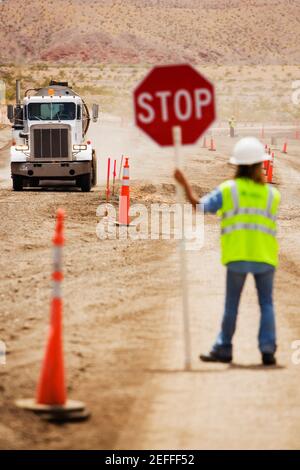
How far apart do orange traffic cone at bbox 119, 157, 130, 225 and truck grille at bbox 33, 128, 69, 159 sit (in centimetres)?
801

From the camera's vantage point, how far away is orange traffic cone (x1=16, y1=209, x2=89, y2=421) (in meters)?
7.99

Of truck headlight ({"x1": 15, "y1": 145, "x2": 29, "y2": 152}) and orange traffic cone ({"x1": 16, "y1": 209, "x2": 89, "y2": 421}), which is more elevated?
truck headlight ({"x1": 15, "y1": 145, "x2": 29, "y2": 152})

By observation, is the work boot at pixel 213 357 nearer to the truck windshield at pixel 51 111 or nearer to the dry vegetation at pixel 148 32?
the truck windshield at pixel 51 111

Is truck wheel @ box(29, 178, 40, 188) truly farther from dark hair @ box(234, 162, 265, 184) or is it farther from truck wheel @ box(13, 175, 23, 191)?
dark hair @ box(234, 162, 265, 184)

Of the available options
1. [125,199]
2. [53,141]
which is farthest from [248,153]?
[53,141]

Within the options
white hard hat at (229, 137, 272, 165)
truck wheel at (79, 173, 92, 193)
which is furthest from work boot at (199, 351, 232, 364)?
truck wheel at (79, 173, 92, 193)

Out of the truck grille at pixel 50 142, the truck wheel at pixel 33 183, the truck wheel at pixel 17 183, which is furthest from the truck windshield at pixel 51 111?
the truck wheel at pixel 33 183

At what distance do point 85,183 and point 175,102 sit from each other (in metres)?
18.8

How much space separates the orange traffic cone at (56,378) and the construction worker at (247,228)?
1746mm

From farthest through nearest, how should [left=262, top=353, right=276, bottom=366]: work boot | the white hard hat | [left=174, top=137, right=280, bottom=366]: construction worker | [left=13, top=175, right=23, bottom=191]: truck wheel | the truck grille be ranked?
[left=13, top=175, right=23, bottom=191]: truck wheel < the truck grille < [left=262, top=353, right=276, bottom=366]: work boot < [left=174, top=137, right=280, bottom=366]: construction worker < the white hard hat

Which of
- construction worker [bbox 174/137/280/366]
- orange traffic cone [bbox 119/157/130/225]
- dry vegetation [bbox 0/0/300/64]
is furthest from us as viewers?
dry vegetation [bbox 0/0/300/64]

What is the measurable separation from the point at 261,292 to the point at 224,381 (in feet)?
3.28
